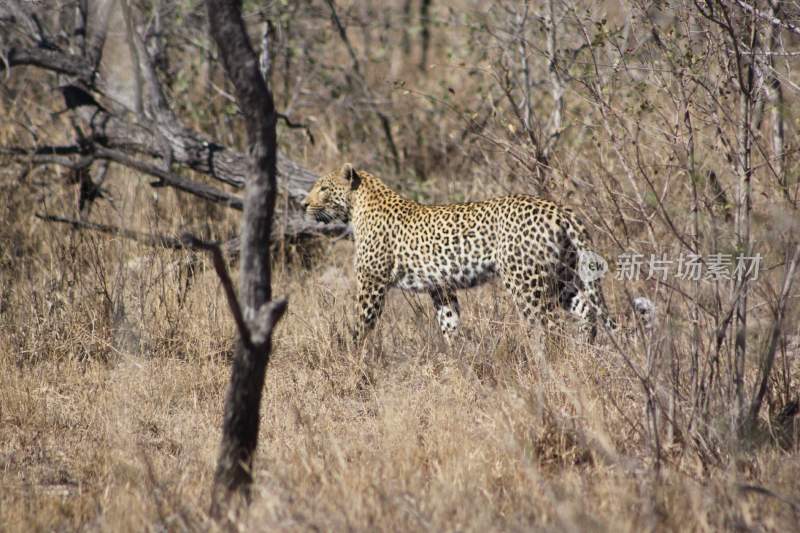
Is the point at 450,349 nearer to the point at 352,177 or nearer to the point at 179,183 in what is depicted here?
the point at 352,177

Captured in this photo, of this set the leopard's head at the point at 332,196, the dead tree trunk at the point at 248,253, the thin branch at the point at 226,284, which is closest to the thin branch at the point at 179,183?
the leopard's head at the point at 332,196

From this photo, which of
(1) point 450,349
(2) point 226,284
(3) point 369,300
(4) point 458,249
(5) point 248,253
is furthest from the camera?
(3) point 369,300

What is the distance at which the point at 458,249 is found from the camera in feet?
22.7

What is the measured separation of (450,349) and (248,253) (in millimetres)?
2631

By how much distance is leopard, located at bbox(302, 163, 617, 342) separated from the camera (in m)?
6.44

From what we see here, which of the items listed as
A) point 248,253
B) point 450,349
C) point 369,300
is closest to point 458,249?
point 369,300

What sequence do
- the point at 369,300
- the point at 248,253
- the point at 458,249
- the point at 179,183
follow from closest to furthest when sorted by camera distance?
1. the point at 248,253
2. the point at 458,249
3. the point at 369,300
4. the point at 179,183

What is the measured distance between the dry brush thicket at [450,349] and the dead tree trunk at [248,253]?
17cm

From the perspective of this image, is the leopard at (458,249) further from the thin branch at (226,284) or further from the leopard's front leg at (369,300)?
the thin branch at (226,284)

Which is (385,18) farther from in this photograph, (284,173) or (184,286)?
(184,286)

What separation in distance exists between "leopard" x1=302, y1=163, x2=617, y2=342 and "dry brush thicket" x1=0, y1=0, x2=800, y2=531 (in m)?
0.19

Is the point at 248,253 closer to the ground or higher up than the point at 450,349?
higher up

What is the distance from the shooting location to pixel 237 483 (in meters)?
3.84

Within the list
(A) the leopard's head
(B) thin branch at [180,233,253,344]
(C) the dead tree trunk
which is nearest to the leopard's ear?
(A) the leopard's head
